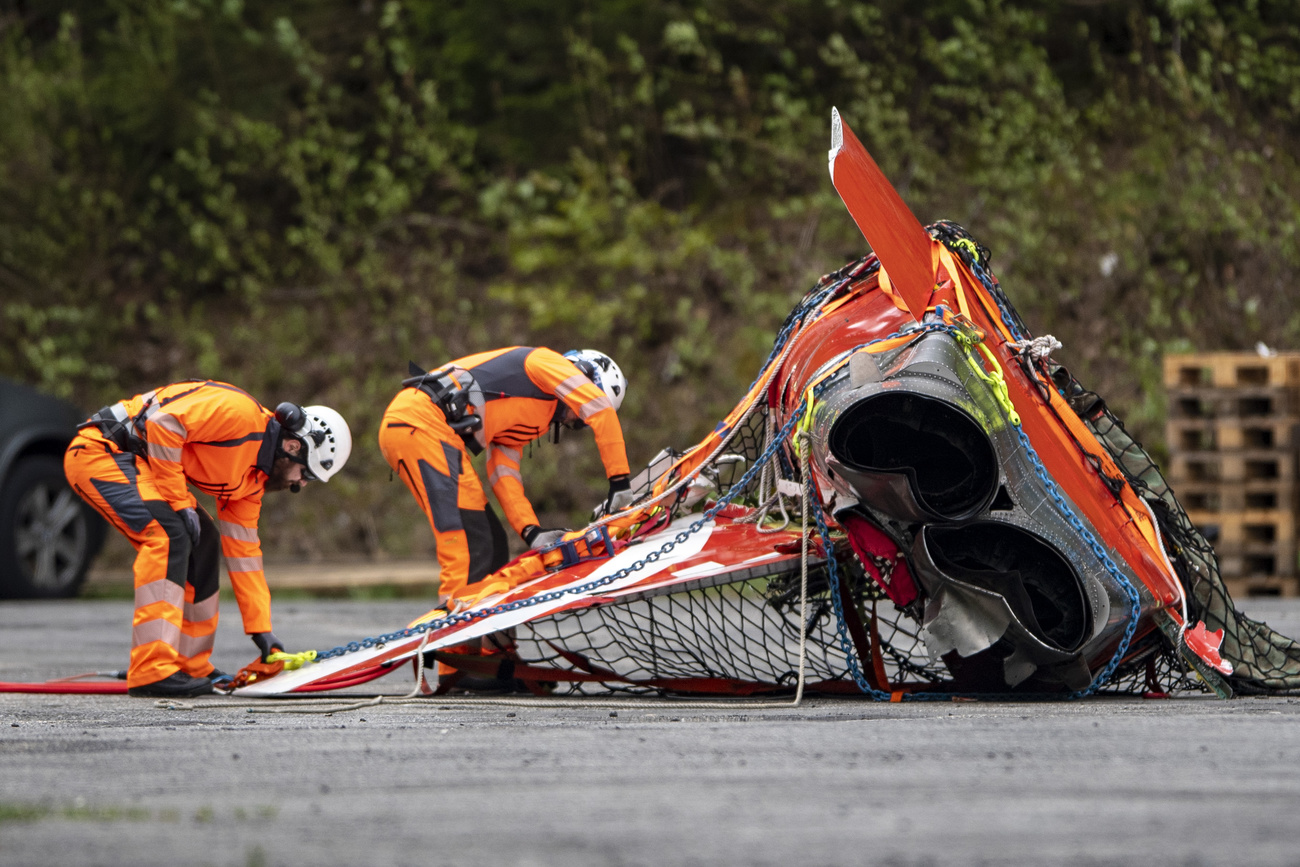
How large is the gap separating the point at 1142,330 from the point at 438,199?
9172 millimetres

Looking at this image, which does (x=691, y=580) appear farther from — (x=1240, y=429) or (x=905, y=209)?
(x=1240, y=429)

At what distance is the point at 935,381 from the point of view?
572 cm

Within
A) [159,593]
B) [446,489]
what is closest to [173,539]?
[159,593]

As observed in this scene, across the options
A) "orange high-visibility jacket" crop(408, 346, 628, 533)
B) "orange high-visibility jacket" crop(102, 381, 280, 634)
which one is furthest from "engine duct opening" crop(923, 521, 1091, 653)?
"orange high-visibility jacket" crop(102, 381, 280, 634)

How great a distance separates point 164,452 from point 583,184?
11.8 metres

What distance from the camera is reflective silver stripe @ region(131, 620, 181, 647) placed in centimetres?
693

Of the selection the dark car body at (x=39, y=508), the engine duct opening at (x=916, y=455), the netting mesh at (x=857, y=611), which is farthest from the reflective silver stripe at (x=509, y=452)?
the dark car body at (x=39, y=508)

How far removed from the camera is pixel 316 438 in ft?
24.5

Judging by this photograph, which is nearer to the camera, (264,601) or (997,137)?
(264,601)

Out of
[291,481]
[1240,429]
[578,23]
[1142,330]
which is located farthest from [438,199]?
[291,481]

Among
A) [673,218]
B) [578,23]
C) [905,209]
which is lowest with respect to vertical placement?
[905,209]

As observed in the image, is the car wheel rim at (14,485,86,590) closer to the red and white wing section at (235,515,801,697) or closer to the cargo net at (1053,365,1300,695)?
the red and white wing section at (235,515,801,697)

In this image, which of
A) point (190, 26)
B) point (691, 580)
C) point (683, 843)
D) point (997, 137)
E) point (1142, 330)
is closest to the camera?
point (683, 843)

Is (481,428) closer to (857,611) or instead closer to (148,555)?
(148,555)
